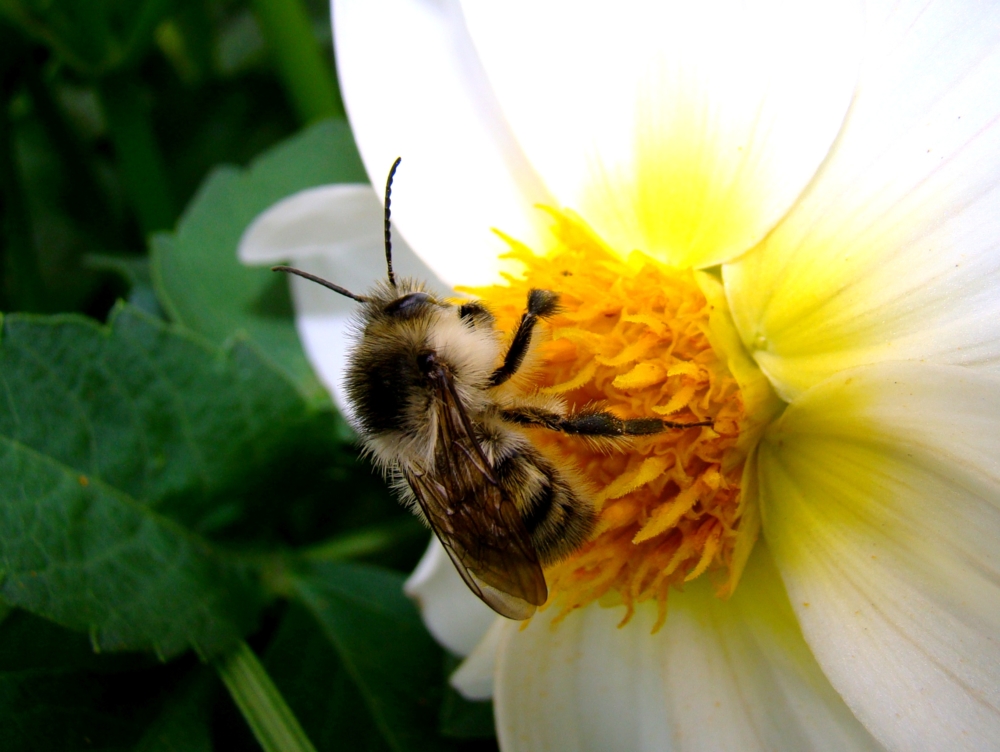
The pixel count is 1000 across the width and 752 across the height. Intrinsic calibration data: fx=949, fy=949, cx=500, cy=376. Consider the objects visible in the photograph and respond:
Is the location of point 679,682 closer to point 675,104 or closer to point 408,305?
point 408,305

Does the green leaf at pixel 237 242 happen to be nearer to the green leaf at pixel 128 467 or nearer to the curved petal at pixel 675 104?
the green leaf at pixel 128 467

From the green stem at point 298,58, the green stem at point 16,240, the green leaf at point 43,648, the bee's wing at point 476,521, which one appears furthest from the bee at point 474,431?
the green stem at point 16,240

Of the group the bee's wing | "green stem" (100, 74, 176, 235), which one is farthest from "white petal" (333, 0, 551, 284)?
"green stem" (100, 74, 176, 235)

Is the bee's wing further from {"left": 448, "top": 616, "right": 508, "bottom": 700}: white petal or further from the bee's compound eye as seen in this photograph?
{"left": 448, "top": 616, "right": 508, "bottom": 700}: white petal

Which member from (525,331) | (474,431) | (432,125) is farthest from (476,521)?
(432,125)

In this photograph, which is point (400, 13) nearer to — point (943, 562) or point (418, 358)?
point (418, 358)

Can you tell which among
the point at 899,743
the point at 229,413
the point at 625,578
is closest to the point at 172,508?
the point at 229,413
